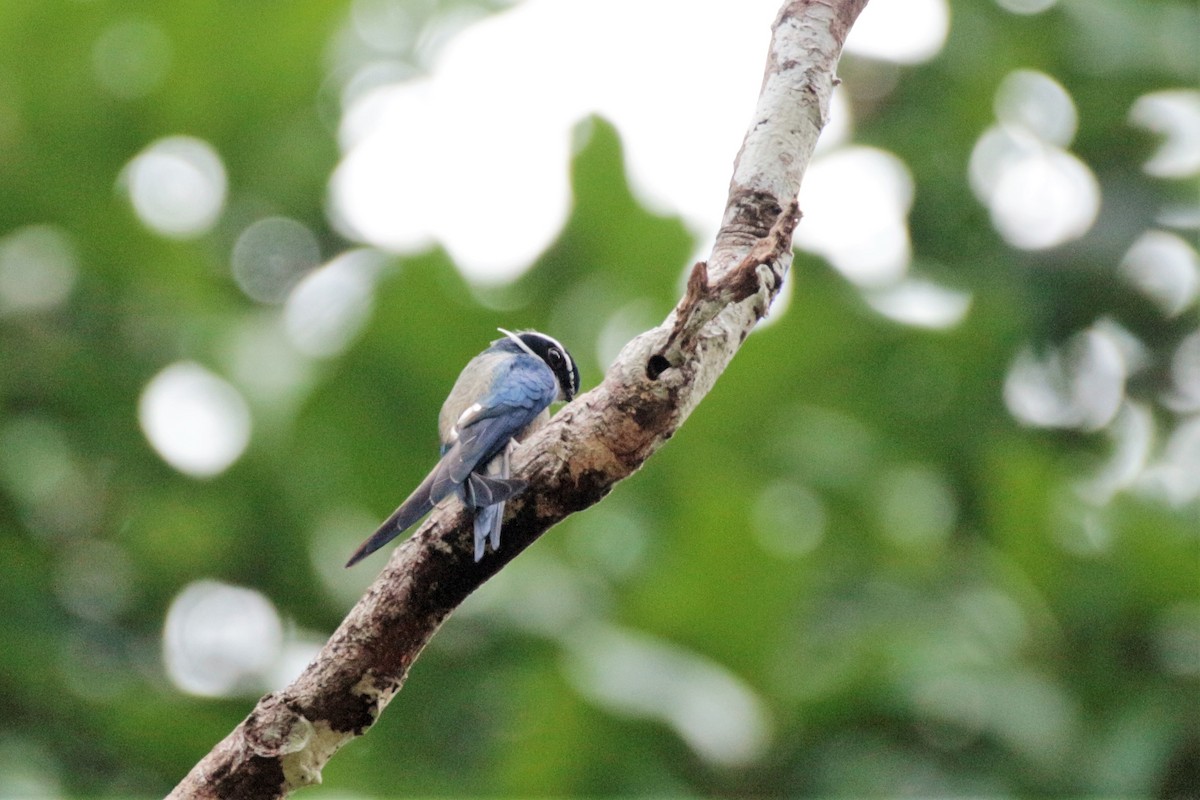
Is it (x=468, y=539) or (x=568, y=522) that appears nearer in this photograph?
(x=468, y=539)

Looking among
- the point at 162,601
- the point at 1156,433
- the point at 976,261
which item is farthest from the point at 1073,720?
the point at 162,601

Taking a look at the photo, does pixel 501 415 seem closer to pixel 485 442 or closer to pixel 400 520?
pixel 485 442

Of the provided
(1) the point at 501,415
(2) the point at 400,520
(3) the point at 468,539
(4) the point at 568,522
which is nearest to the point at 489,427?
(1) the point at 501,415

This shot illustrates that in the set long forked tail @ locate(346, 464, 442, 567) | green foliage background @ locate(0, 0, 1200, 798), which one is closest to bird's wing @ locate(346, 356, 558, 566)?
long forked tail @ locate(346, 464, 442, 567)

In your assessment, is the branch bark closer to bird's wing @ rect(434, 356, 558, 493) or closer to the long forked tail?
the long forked tail

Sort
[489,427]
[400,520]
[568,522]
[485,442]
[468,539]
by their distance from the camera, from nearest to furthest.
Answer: [468,539] < [400,520] < [485,442] < [489,427] < [568,522]

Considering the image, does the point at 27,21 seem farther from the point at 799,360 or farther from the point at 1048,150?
the point at 1048,150

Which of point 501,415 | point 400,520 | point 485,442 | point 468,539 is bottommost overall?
point 468,539
